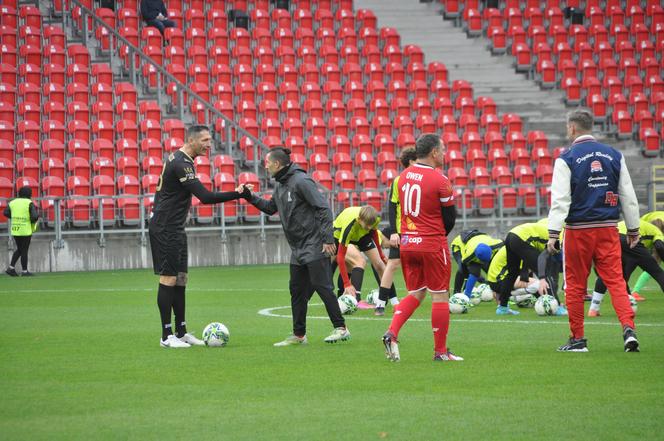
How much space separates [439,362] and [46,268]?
57.8ft

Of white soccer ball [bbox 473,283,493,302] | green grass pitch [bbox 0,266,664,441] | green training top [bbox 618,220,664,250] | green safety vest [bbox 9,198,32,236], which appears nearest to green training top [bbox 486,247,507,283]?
green grass pitch [bbox 0,266,664,441]

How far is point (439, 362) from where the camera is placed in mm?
9750

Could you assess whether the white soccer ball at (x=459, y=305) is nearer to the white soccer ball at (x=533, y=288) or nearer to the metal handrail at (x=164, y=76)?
Answer: the white soccer ball at (x=533, y=288)

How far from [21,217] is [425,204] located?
52.5 ft

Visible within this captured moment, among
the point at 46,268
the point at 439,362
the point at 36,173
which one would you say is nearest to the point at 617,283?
the point at 439,362

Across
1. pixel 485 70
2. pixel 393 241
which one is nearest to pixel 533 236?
pixel 393 241

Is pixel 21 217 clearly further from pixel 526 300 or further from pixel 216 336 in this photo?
pixel 216 336

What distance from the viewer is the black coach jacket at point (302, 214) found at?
11.2 m

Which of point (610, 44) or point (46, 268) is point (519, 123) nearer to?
point (610, 44)

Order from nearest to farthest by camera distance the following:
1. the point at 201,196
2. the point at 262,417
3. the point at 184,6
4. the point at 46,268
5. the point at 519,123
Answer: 1. the point at 262,417
2. the point at 201,196
3. the point at 46,268
4. the point at 519,123
5. the point at 184,6

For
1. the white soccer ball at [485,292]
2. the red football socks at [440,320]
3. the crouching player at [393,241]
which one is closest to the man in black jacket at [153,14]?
the crouching player at [393,241]

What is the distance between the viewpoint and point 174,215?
11375mm

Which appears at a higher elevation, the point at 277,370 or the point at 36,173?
the point at 36,173

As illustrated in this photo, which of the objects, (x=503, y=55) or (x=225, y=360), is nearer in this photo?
(x=225, y=360)
